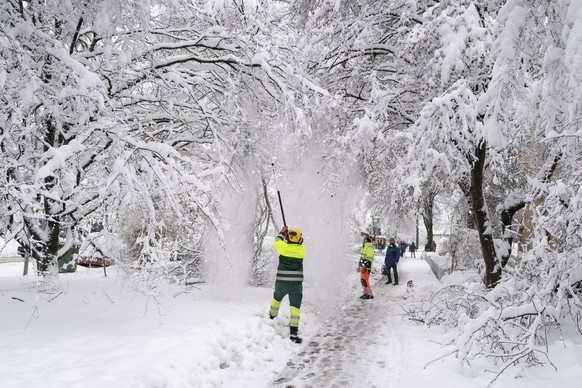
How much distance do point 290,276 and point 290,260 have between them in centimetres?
27

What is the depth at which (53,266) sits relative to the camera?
736 centimetres

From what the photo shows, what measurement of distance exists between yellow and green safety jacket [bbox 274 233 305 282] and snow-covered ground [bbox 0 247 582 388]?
85cm

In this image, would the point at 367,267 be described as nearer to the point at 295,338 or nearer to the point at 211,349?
the point at 295,338

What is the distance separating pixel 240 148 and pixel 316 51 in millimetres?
2753

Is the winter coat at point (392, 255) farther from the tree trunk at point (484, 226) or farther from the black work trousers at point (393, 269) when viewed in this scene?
the tree trunk at point (484, 226)

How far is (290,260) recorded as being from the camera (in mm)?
7250

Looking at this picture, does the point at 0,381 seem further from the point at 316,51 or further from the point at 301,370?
the point at 316,51

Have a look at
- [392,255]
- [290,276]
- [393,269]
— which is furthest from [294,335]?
[392,255]

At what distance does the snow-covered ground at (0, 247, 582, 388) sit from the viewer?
4277 millimetres

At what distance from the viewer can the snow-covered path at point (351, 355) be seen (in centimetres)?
511

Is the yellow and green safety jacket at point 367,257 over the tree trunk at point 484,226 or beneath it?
beneath

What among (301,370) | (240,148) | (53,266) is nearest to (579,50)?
(301,370)

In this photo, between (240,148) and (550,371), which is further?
(240,148)

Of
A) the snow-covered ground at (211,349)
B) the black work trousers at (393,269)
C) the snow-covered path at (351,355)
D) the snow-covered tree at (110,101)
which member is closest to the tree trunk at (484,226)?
the snow-covered ground at (211,349)
